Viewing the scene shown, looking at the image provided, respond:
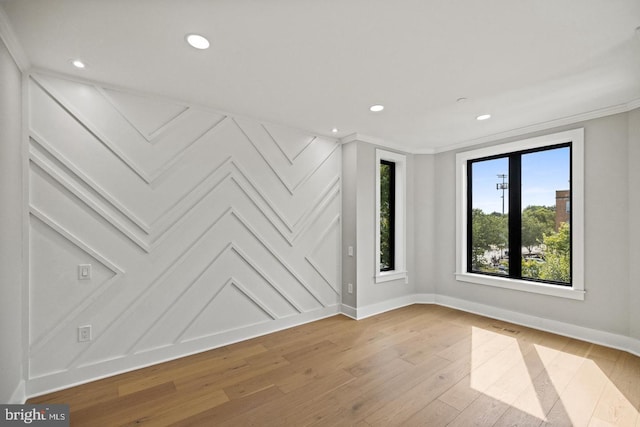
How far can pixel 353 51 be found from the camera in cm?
201

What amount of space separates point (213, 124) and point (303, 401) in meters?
2.71

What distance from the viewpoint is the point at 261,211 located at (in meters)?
3.36

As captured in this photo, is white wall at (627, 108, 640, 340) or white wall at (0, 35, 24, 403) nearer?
white wall at (0, 35, 24, 403)

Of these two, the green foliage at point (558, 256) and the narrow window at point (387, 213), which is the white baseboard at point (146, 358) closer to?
the narrow window at point (387, 213)

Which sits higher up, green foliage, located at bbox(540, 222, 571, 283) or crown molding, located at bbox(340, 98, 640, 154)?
crown molding, located at bbox(340, 98, 640, 154)

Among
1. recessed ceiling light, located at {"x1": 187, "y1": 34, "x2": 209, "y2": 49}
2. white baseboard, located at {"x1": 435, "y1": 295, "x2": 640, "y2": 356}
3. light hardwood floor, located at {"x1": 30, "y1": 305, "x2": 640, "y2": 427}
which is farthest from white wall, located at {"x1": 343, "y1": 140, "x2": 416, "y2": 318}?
recessed ceiling light, located at {"x1": 187, "y1": 34, "x2": 209, "y2": 49}

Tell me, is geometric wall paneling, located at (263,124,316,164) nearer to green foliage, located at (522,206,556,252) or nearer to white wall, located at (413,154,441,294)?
white wall, located at (413,154,441,294)

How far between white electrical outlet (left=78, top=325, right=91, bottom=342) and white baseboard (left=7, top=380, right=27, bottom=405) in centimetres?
39

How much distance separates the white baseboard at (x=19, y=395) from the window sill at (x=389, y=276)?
11.8 feet

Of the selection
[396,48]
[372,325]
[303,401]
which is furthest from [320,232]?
[396,48]

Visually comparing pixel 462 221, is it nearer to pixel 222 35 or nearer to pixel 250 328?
pixel 250 328

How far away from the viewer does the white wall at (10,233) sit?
69.4 inches

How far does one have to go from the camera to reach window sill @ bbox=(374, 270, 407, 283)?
13.6ft

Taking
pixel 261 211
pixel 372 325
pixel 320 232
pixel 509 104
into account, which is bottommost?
pixel 372 325
